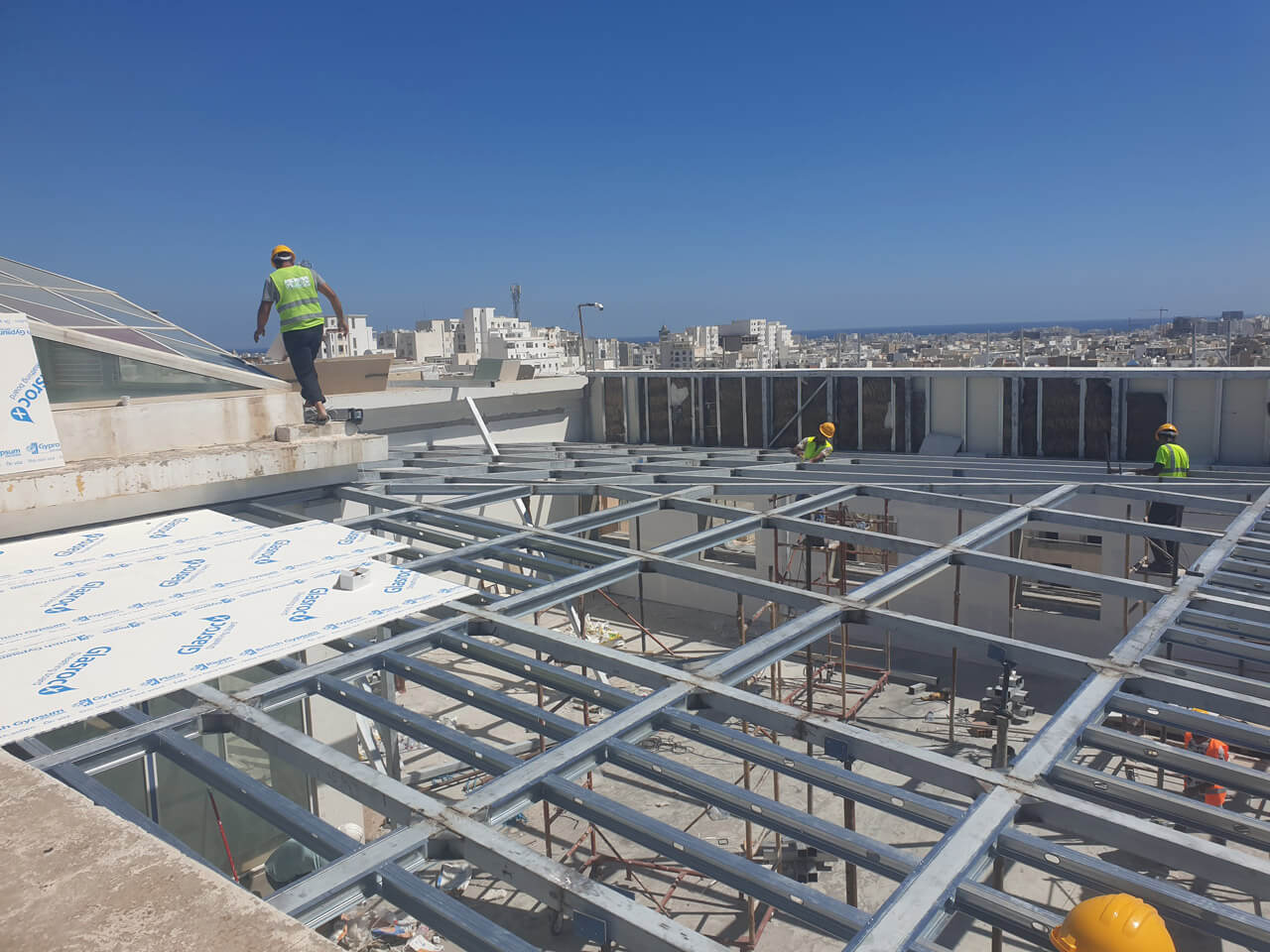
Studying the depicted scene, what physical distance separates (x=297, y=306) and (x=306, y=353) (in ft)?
1.92

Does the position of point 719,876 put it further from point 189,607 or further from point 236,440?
point 236,440

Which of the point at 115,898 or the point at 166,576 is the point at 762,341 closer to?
the point at 166,576

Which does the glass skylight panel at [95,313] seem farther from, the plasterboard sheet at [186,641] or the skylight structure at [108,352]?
the plasterboard sheet at [186,641]

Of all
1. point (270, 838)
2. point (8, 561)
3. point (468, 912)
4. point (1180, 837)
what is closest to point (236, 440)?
point (8, 561)

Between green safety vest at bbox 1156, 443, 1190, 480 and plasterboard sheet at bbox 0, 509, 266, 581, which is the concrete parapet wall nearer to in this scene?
green safety vest at bbox 1156, 443, 1190, 480

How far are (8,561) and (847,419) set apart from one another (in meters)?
16.8

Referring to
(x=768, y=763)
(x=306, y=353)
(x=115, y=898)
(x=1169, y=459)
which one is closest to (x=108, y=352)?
(x=306, y=353)

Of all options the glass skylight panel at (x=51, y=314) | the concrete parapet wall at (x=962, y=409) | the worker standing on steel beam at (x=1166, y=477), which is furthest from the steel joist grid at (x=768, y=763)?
the concrete parapet wall at (x=962, y=409)

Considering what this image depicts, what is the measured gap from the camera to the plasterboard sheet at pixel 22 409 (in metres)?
7.95

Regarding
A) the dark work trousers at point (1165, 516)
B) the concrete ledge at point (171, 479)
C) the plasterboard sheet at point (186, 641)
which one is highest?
the concrete ledge at point (171, 479)

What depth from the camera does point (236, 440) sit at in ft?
34.0

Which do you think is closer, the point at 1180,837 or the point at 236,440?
the point at 1180,837

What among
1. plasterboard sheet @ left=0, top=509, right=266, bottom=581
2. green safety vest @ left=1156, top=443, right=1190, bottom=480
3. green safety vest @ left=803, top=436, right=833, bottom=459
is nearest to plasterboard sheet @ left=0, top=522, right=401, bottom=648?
plasterboard sheet @ left=0, top=509, right=266, bottom=581

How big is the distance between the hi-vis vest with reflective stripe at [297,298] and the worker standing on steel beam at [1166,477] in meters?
10.8
